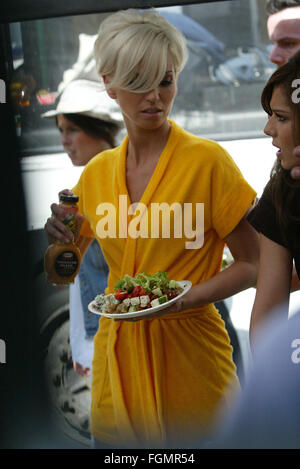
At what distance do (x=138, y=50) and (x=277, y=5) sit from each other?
1.57 feet

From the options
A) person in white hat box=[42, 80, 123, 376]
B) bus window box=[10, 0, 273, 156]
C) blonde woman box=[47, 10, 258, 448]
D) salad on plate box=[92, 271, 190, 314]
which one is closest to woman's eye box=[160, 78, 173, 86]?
blonde woman box=[47, 10, 258, 448]

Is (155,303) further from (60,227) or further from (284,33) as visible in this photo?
(284,33)

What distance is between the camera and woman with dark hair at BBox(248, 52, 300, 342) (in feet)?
5.97

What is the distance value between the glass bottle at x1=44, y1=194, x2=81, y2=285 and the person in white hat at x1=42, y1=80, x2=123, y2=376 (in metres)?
0.05

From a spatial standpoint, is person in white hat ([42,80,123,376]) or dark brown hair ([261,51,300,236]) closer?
dark brown hair ([261,51,300,236])

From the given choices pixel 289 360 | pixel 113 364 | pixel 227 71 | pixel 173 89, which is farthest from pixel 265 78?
pixel 113 364

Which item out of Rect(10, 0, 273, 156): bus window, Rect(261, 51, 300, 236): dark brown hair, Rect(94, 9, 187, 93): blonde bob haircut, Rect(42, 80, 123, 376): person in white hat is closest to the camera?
Rect(261, 51, 300, 236): dark brown hair

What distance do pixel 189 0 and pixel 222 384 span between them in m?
1.28

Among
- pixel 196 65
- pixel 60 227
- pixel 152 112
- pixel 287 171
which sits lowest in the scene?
pixel 60 227

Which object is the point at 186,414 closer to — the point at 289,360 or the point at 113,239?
the point at 289,360

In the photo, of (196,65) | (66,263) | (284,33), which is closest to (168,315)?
(66,263)

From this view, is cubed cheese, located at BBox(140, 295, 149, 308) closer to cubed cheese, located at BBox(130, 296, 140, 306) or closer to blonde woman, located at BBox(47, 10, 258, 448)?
cubed cheese, located at BBox(130, 296, 140, 306)

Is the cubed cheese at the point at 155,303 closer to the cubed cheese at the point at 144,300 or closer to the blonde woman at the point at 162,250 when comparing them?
the cubed cheese at the point at 144,300

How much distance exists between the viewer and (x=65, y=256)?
7.32 ft
